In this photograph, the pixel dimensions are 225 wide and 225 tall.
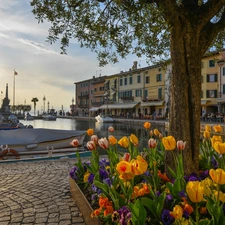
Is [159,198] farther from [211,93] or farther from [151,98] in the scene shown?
[151,98]

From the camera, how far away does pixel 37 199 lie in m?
4.25

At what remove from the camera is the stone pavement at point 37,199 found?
11.3 ft

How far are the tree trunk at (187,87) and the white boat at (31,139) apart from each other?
8079 mm

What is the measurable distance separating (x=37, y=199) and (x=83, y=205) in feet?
3.99

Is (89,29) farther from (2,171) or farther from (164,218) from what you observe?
(2,171)

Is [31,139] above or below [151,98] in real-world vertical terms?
below

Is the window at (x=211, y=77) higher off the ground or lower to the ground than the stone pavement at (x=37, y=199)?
higher

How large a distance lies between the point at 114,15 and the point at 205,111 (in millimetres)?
35710

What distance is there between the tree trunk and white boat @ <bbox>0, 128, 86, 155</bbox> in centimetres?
808

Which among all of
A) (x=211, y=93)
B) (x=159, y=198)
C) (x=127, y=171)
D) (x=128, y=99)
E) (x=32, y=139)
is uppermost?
(x=128, y=99)

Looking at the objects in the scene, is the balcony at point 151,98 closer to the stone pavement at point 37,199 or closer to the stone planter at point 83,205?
the stone pavement at point 37,199

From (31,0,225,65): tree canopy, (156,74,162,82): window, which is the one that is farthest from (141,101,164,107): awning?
(31,0,225,65): tree canopy

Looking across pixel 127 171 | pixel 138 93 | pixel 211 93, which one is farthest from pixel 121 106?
pixel 127 171

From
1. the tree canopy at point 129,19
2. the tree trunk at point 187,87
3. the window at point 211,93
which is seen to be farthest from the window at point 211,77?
the tree trunk at point 187,87
